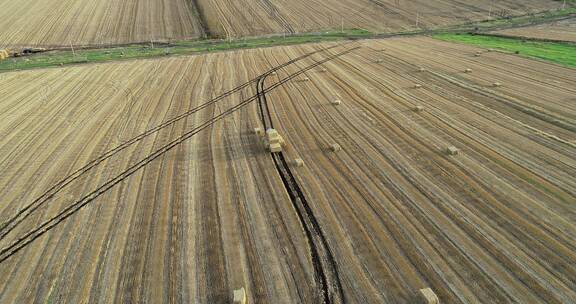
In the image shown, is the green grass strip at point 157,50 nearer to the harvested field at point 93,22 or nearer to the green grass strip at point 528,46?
the harvested field at point 93,22

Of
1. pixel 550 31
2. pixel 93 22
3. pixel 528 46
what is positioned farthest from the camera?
pixel 93 22

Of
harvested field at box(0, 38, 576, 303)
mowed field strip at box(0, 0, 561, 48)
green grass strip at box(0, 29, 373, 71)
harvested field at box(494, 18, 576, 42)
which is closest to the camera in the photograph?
harvested field at box(0, 38, 576, 303)

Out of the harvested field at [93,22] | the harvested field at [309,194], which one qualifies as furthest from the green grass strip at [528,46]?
the harvested field at [93,22]

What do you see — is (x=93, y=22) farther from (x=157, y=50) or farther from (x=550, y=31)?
(x=550, y=31)

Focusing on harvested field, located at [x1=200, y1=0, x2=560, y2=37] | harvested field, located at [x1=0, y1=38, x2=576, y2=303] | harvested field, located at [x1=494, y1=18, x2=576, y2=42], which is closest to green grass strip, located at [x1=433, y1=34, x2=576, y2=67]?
harvested field, located at [x1=494, y1=18, x2=576, y2=42]

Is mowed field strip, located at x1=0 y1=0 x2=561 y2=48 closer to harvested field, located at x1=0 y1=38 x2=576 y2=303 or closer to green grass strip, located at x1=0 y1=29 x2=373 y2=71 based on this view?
green grass strip, located at x1=0 y1=29 x2=373 y2=71

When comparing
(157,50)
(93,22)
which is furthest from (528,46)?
(93,22)
